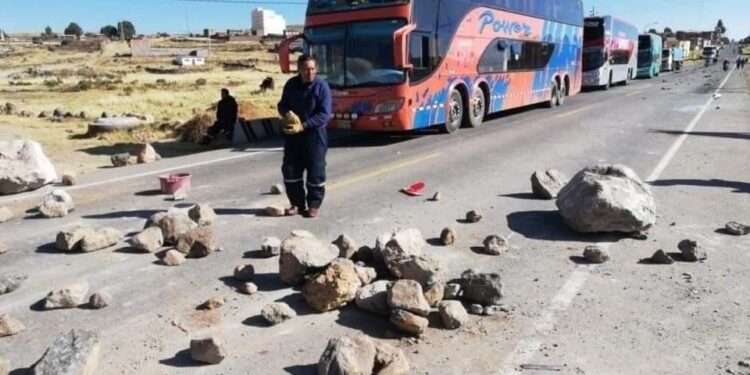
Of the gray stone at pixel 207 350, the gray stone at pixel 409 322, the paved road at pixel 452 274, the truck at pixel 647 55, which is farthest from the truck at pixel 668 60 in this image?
the gray stone at pixel 207 350

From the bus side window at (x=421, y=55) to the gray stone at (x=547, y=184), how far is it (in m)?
5.27

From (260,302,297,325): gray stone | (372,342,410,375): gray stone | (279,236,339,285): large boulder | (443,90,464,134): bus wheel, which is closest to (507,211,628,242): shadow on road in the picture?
(279,236,339,285): large boulder

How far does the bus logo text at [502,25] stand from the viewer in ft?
50.4

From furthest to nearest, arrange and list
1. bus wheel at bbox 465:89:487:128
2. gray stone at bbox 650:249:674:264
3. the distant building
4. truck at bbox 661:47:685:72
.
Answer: the distant building → truck at bbox 661:47:685:72 → bus wheel at bbox 465:89:487:128 → gray stone at bbox 650:249:674:264

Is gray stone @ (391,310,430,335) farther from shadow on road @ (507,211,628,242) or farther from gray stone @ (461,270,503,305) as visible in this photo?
shadow on road @ (507,211,628,242)

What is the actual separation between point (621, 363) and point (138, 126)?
597 inches

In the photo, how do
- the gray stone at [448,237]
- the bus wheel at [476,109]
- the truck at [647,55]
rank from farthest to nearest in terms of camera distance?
the truck at [647,55] → the bus wheel at [476,109] → the gray stone at [448,237]

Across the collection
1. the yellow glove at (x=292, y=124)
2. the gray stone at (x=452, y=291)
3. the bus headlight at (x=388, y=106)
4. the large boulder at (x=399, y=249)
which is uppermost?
the yellow glove at (x=292, y=124)

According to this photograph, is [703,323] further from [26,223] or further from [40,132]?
[40,132]

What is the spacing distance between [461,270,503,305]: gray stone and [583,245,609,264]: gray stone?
4.49 feet

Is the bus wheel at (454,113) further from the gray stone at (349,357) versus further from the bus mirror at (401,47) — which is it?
the gray stone at (349,357)

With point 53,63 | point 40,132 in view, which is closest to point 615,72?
point 40,132

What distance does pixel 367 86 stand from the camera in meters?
12.3

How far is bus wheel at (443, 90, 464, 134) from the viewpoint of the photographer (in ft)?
47.3
